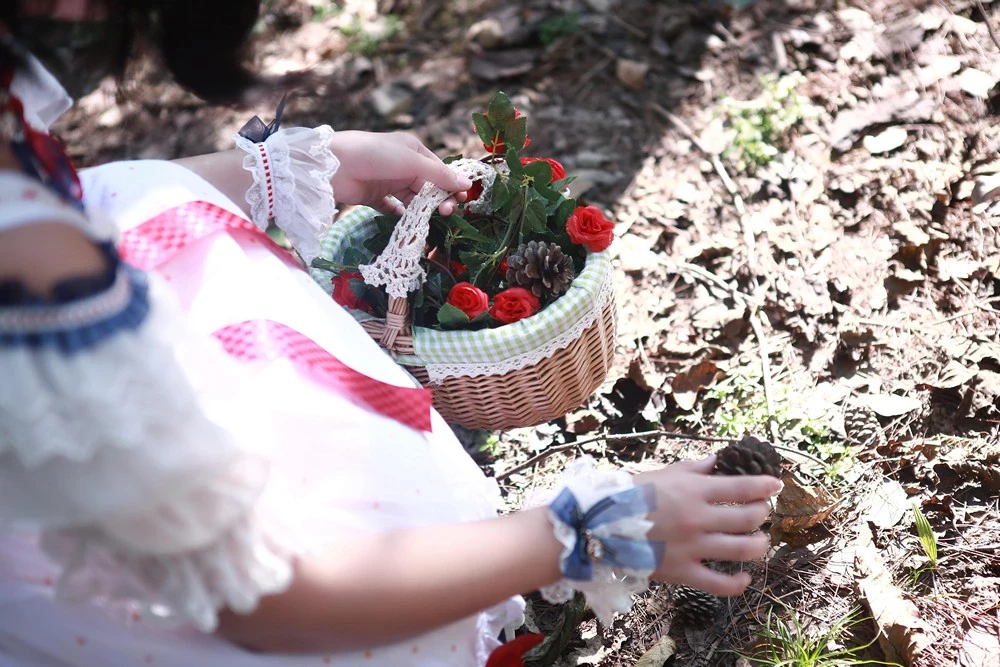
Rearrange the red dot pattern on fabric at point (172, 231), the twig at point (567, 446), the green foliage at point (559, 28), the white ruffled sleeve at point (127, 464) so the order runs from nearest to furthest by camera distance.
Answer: the white ruffled sleeve at point (127, 464) → the red dot pattern on fabric at point (172, 231) → the twig at point (567, 446) → the green foliage at point (559, 28)

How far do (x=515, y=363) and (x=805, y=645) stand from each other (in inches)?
25.2

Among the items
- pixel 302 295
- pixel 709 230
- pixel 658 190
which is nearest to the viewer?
pixel 302 295

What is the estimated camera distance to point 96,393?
69 cm

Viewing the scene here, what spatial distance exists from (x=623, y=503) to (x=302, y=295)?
52cm

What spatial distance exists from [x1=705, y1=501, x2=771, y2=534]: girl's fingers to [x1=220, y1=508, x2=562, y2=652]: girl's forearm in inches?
7.4

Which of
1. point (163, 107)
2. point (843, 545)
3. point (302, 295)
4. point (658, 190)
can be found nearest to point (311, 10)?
point (163, 107)

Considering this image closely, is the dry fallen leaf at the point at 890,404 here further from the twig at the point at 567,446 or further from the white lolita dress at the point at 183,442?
the white lolita dress at the point at 183,442

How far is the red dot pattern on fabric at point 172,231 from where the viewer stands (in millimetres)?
1078

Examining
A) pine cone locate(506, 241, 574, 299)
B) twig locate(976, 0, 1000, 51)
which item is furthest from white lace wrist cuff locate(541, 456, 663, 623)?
twig locate(976, 0, 1000, 51)

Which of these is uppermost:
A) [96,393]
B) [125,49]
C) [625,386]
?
[125,49]

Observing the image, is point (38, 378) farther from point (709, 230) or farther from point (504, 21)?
point (504, 21)

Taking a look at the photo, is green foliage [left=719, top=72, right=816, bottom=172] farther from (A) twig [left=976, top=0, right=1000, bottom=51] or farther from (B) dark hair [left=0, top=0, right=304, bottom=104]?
(B) dark hair [left=0, top=0, right=304, bottom=104]

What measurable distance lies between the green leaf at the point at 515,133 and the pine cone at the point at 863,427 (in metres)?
0.82

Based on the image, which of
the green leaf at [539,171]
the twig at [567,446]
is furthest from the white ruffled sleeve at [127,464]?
the twig at [567,446]
